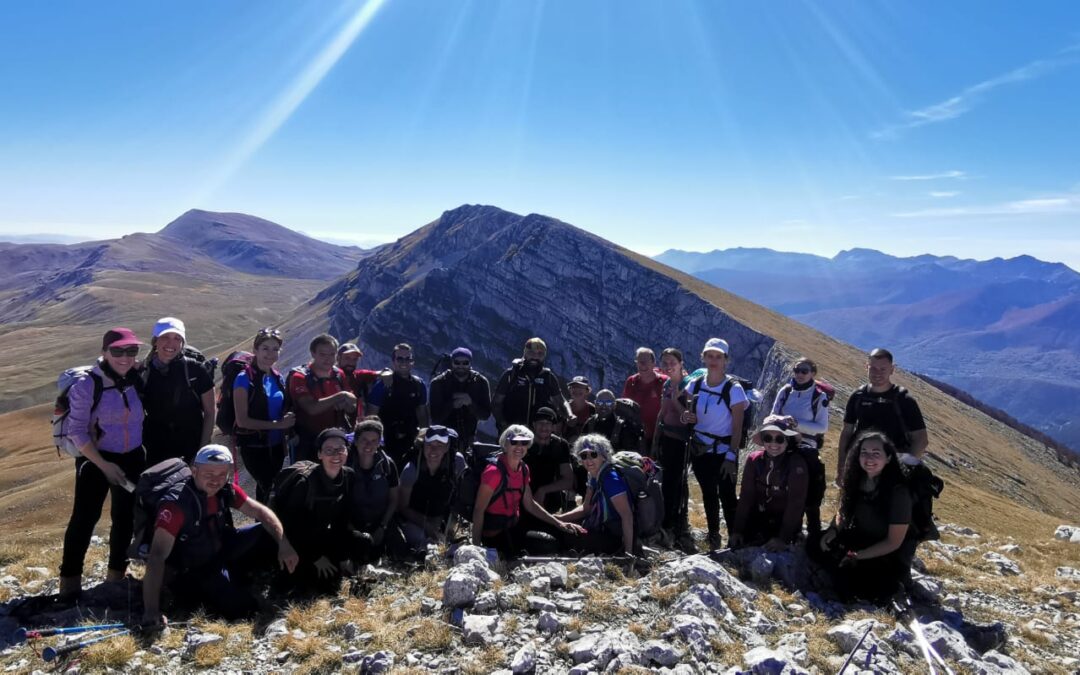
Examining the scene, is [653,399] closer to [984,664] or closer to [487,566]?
[487,566]

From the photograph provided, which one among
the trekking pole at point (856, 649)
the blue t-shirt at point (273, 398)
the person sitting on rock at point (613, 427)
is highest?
the blue t-shirt at point (273, 398)

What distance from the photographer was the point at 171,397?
8328 mm

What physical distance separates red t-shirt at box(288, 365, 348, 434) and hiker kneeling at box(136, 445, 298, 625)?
8.77ft

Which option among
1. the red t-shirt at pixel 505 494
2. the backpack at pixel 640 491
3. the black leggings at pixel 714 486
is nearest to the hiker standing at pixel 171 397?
the red t-shirt at pixel 505 494

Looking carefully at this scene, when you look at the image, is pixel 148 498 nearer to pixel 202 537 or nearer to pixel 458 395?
pixel 202 537

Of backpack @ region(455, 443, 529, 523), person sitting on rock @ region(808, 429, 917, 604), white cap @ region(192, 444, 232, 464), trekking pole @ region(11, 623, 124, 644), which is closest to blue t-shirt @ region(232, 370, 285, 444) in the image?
white cap @ region(192, 444, 232, 464)

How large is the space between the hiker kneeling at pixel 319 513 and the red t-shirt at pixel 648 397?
6.66m

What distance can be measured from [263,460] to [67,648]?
4.11 m

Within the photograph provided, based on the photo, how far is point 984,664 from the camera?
21.0ft

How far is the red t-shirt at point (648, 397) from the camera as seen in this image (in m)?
12.9

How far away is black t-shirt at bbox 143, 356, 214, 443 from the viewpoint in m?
8.23

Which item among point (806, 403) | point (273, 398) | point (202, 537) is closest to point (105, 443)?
point (202, 537)

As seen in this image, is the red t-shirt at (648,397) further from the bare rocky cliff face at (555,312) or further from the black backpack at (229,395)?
the bare rocky cliff face at (555,312)

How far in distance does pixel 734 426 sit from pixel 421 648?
20.8 feet
